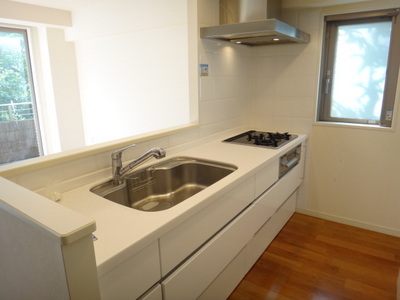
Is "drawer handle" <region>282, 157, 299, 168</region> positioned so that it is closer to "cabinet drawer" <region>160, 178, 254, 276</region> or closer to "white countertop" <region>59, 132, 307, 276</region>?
"white countertop" <region>59, 132, 307, 276</region>

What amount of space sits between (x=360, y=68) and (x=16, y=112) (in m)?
4.27

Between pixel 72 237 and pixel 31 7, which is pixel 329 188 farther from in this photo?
pixel 31 7

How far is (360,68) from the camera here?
254 centimetres

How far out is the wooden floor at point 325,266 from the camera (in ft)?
6.40

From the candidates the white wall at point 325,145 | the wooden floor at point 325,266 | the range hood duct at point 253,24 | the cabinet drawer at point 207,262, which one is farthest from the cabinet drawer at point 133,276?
the white wall at point 325,145

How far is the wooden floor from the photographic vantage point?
1.95 metres

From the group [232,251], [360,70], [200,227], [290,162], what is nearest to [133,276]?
[200,227]

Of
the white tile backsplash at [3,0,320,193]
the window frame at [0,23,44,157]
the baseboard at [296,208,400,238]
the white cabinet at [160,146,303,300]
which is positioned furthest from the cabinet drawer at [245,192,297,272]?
the window frame at [0,23,44,157]

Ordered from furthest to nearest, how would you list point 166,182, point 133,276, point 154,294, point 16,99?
1. point 16,99
2. point 166,182
3. point 154,294
4. point 133,276

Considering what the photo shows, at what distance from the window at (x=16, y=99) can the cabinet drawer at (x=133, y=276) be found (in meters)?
3.90

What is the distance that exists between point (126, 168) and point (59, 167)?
0.33 metres

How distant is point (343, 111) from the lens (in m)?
2.71

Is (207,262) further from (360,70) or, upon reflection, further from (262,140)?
(360,70)

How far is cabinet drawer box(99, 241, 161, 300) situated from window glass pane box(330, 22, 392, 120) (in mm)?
2352
